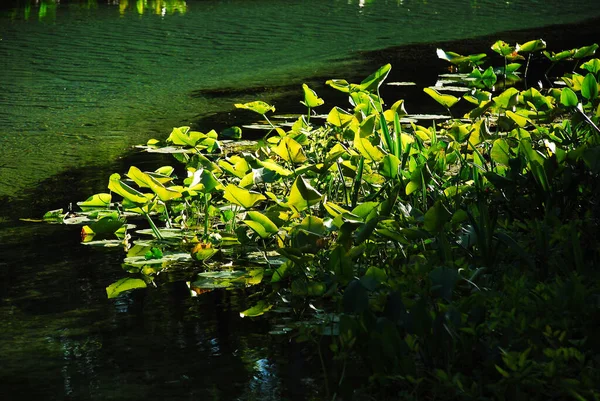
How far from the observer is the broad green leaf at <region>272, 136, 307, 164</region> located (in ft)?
7.63

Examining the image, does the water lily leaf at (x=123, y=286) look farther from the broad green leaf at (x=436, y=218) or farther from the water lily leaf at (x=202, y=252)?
the broad green leaf at (x=436, y=218)

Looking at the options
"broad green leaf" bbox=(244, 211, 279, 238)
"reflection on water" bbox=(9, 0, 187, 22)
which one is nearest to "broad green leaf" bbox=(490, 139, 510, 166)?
"broad green leaf" bbox=(244, 211, 279, 238)

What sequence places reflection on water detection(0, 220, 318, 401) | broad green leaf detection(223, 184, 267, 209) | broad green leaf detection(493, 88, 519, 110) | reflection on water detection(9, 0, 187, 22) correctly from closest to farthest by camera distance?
reflection on water detection(0, 220, 318, 401) → broad green leaf detection(223, 184, 267, 209) → broad green leaf detection(493, 88, 519, 110) → reflection on water detection(9, 0, 187, 22)

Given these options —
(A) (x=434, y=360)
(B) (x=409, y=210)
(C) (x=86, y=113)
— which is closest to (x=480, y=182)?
(B) (x=409, y=210)

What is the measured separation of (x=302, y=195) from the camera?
6.65 feet

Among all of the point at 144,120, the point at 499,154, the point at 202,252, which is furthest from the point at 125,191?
the point at 144,120

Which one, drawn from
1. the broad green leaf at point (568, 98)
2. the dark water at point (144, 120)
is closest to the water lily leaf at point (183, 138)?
the dark water at point (144, 120)

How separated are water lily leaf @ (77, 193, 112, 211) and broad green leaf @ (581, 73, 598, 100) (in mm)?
1366

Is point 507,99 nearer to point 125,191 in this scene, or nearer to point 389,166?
point 389,166

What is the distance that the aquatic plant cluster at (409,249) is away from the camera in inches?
55.8

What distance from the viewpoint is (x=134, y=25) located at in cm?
704

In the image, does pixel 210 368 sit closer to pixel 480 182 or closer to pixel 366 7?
pixel 480 182

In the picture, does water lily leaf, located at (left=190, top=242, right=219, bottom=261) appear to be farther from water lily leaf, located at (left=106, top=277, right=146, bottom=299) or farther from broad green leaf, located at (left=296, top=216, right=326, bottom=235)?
broad green leaf, located at (left=296, top=216, right=326, bottom=235)

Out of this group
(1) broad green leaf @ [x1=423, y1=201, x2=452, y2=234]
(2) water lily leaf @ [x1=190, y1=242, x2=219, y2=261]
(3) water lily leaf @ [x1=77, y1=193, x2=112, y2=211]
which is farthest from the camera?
(3) water lily leaf @ [x1=77, y1=193, x2=112, y2=211]
